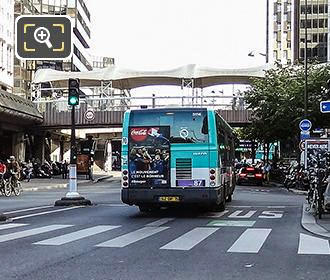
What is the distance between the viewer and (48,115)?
52188 mm

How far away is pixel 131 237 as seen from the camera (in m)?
12.7

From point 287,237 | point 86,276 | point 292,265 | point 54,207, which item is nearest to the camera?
point 86,276

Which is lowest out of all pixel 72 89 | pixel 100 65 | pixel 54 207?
pixel 54 207

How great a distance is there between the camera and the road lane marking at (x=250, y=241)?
36.0ft

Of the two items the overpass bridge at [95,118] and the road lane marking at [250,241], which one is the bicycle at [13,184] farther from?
the overpass bridge at [95,118]

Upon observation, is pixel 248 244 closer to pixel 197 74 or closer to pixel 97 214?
pixel 97 214

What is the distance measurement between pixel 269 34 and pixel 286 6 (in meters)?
10.6

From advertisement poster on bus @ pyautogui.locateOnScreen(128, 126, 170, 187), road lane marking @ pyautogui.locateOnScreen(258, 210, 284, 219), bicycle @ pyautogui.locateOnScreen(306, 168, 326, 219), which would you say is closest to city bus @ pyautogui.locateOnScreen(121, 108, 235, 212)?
advertisement poster on bus @ pyautogui.locateOnScreen(128, 126, 170, 187)

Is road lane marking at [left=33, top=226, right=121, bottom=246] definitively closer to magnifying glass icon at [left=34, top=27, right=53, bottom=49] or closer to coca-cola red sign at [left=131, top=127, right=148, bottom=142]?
coca-cola red sign at [left=131, top=127, right=148, bottom=142]

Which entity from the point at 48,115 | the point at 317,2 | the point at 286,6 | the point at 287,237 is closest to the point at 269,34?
the point at 286,6

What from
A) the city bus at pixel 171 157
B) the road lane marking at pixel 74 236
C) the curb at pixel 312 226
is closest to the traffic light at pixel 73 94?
the city bus at pixel 171 157

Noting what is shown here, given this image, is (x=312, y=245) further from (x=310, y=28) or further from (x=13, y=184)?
(x=310, y=28)

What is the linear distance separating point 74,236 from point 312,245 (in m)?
4.60

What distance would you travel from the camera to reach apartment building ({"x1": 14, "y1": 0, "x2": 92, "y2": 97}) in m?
64.1
